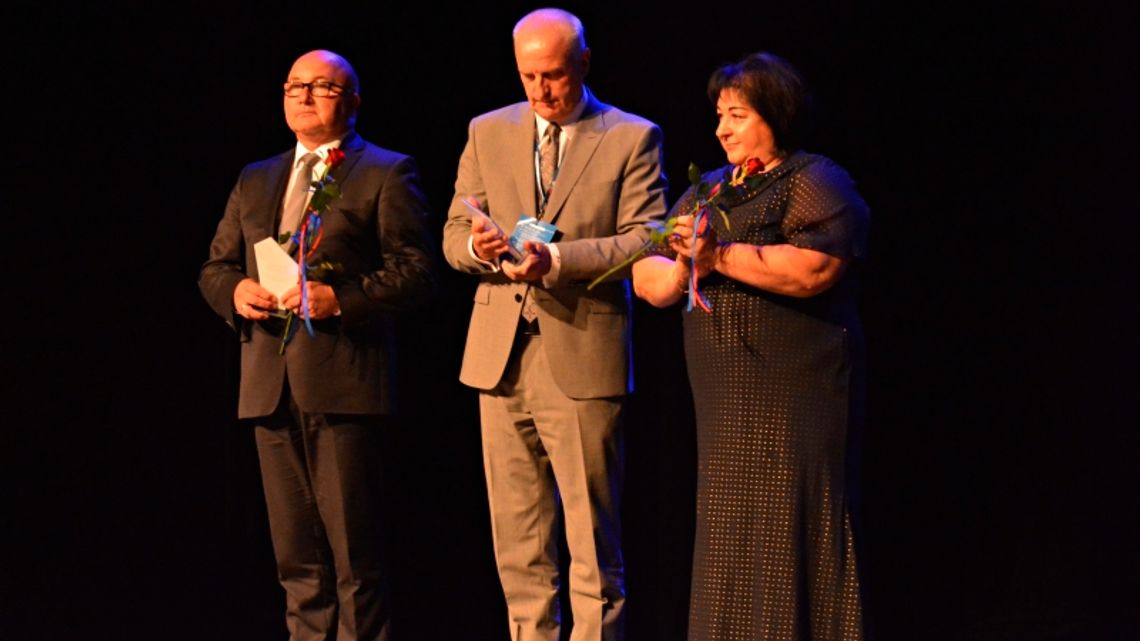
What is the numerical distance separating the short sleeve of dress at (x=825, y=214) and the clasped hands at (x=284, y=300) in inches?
48.2

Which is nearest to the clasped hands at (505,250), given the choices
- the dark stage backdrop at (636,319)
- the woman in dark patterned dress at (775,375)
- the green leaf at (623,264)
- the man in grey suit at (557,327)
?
the man in grey suit at (557,327)

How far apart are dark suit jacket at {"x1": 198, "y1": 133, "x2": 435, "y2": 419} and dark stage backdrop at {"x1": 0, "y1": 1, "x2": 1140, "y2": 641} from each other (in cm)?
79

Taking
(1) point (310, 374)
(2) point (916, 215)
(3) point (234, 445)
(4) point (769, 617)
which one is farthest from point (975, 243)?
(3) point (234, 445)

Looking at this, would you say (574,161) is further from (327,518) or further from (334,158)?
(327,518)

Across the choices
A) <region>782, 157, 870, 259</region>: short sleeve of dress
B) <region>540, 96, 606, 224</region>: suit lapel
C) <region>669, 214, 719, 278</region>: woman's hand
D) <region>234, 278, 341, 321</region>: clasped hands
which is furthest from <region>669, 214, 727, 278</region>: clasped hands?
<region>234, 278, 341, 321</region>: clasped hands

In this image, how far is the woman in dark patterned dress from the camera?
9.62ft

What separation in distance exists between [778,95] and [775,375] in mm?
613

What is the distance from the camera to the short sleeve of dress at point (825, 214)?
9.55 feet

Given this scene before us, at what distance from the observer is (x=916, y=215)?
414 centimetres

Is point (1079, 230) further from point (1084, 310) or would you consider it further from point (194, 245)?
point (194, 245)

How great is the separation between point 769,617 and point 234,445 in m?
2.30

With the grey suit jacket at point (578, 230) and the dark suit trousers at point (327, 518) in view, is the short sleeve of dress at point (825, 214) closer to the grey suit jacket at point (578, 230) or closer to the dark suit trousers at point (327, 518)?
the grey suit jacket at point (578, 230)

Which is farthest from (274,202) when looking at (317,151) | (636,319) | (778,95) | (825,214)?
(825,214)

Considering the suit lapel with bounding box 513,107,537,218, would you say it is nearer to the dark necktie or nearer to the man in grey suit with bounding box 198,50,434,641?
the man in grey suit with bounding box 198,50,434,641
